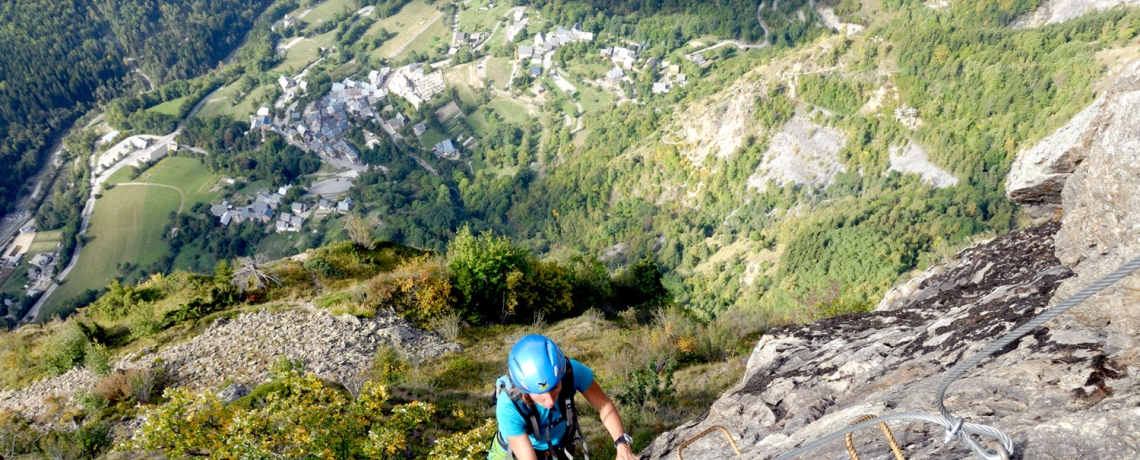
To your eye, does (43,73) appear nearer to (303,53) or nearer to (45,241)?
(303,53)

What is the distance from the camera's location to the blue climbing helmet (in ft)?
16.9

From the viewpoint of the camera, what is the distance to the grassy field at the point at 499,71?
461ft

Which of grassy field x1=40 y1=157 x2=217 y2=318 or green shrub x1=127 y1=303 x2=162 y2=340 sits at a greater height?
green shrub x1=127 y1=303 x2=162 y2=340

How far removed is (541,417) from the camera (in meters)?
5.81

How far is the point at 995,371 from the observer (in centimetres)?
559

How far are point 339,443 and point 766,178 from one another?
9591 centimetres

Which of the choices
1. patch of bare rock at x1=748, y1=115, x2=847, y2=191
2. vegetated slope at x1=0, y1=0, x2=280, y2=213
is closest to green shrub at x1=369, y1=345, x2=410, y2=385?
patch of bare rock at x1=748, y1=115, x2=847, y2=191

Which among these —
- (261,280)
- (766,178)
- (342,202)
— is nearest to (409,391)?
(261,280)

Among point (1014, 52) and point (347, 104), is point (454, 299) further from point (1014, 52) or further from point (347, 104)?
point (347, 104)

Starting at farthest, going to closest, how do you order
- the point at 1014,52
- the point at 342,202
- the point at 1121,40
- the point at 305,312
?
the point at 342,202 → the point at 1014,52 → the point at 1121,40 → the point at 305,312

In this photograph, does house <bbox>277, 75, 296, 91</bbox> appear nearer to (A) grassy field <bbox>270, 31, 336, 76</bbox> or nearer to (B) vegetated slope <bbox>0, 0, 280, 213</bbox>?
(A) grassy field <bbox>270, 31, 336, 76</bbox>

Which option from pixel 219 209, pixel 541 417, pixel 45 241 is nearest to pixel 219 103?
pixel 219 209

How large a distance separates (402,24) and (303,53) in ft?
100

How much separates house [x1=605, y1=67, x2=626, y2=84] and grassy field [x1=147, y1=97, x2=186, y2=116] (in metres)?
105
